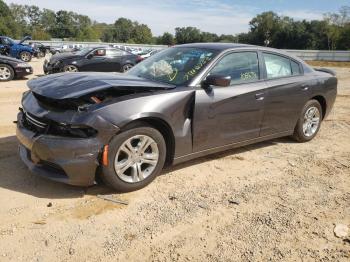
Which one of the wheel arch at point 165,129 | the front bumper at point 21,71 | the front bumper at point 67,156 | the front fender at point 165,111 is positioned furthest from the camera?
the front bumper at point 21,71

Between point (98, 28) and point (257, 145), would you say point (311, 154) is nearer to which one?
point (257, 145)

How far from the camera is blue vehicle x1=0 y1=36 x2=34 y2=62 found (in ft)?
73.2

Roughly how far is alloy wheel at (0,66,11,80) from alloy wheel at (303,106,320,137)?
10.5 meters

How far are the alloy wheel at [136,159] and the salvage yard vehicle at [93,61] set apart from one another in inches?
422

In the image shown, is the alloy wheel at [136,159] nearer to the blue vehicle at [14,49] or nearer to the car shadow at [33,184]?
the car shadow at [33,184]

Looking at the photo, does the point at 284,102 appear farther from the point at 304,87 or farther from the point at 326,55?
the point at 326,55

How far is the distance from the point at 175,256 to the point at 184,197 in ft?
3.53

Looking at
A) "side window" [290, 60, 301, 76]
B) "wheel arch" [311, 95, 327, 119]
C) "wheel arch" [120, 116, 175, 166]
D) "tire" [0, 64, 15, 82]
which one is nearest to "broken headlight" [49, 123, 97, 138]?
"wheel arch" [120, 116, 175, 166]

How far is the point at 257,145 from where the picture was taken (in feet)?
19.7

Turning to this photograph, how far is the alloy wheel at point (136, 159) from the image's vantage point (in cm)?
391

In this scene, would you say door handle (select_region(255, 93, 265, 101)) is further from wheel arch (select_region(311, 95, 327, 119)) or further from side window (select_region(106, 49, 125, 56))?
side window (select_region(106, 49, 125, 56))

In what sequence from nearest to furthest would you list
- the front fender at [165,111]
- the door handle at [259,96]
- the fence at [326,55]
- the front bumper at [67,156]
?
the front bumper at [67,156] < the front fender at [165,111] < the door handle at [259,96] < the fence at [326,55]

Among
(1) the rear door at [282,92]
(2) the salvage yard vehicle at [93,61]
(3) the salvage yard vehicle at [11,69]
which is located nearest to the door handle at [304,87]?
(1) the rear door at [282,92]

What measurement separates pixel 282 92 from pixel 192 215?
8.63 feet
